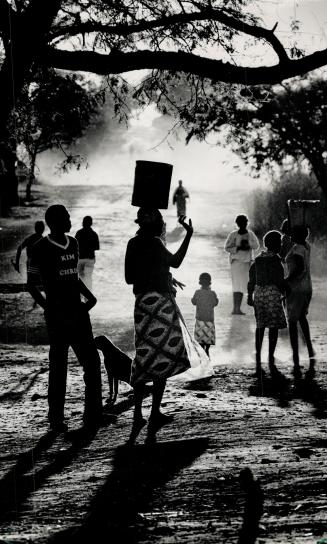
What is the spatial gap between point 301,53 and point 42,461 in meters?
5.40

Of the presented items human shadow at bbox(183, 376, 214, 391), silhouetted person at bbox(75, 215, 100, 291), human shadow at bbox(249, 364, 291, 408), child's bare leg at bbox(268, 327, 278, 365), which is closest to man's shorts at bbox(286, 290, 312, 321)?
child's bare leg at bbox(268, 327, 278, 365)

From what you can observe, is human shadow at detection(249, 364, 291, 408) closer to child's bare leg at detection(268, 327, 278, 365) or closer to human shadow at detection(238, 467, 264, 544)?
child's bare leg at detection(268, 327, 278, 365)

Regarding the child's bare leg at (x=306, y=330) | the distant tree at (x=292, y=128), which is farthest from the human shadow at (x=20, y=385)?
the distant tree at (x=292, y=128)

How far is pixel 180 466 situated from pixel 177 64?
13.5ft

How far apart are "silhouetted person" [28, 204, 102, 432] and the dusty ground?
15.7 inches

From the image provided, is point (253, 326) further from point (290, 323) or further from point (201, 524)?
point (201, 524)

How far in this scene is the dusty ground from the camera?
4.52 metres

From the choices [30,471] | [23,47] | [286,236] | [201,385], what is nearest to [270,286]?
[201,385]

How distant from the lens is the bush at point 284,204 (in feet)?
99.2

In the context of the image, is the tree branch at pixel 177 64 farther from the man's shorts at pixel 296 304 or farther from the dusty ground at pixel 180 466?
the man's shorts at pixel 296 304

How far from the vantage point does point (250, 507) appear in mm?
4770

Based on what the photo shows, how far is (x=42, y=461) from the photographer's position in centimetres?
609

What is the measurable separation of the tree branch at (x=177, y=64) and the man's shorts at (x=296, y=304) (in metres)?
3.37

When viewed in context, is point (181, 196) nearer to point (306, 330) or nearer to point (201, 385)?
point (306, 330)
